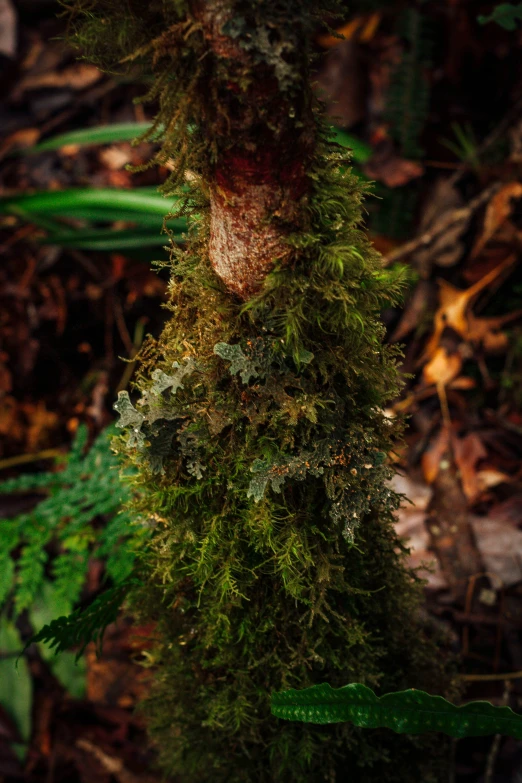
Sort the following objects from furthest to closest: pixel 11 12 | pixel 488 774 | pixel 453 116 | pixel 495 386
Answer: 1. pixel 11 12
2. pixel 453 116
3. pixel 495 386
4. pixel 488 774

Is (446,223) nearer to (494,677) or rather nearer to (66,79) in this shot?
(494,677)

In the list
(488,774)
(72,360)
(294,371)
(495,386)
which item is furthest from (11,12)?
(488,774)

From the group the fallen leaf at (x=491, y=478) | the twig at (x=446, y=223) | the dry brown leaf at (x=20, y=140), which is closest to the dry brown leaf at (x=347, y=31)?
the twig at (x=446, y=223)

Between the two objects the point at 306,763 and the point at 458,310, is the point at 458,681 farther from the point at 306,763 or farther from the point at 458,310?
the point at 458,310

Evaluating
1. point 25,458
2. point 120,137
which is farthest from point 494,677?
point 120,137

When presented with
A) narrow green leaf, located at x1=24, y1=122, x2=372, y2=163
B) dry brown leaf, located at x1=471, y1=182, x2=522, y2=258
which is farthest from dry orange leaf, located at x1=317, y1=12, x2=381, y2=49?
dry brown leaf, located at x1=471, y1=182, x2=522, y2=258

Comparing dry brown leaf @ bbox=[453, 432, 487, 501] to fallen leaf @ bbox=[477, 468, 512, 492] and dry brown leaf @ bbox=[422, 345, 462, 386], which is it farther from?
dry brown leaf @ bbox=[422, 345, 462, 386]

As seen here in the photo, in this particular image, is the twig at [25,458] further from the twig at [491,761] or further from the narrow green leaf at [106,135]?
the twig at [491,761]
